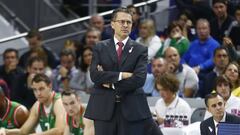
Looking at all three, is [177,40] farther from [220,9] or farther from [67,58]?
[67,58]

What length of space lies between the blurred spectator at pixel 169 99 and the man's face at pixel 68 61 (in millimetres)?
2735

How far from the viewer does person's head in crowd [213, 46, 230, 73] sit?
11930 mm

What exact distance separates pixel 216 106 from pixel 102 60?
5.48 ft

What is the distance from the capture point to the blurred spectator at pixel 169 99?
35.5 feet

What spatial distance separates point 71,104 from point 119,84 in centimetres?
200

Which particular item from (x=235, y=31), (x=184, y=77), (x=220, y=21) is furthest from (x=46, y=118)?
(x=220, y=21)

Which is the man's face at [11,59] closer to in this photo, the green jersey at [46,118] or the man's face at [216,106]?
the green jersey at [46,118]

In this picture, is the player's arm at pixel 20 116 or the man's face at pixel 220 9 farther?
the man's face at pixel 220 9

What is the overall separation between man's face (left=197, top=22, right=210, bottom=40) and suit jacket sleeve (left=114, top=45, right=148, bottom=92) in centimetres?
470

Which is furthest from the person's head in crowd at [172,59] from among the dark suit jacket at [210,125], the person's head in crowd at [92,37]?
the dark suit jacket at [210,125]

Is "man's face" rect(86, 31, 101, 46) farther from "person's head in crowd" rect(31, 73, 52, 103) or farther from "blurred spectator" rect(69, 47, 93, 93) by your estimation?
"person's head in crowd" rect(31, 73, 52, 103)

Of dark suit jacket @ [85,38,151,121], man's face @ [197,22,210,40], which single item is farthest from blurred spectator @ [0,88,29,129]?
man's face @ [197,22,210,40]

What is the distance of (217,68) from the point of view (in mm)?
12070

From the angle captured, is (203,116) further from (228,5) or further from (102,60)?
(228,5)
